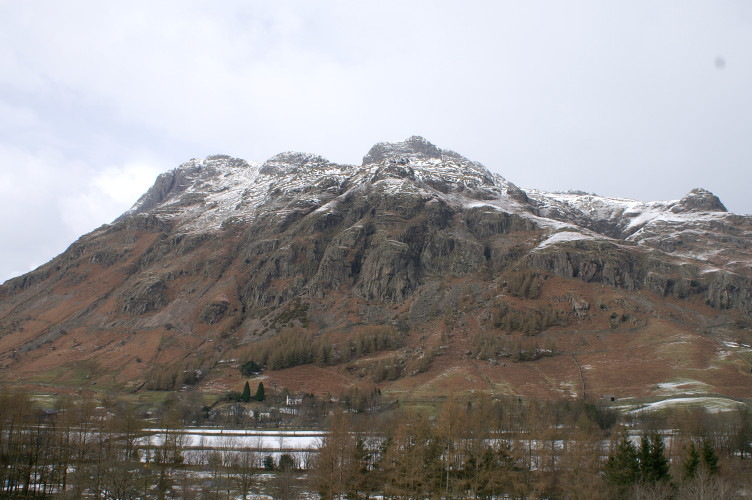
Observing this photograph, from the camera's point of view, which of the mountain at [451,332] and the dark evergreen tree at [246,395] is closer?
the dark evergreen tree at [246,395]

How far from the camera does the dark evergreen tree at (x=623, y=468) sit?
55281mm

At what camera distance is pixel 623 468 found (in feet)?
185

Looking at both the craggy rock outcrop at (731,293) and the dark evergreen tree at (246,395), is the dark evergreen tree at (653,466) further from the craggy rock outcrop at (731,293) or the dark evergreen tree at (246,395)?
the craggy rock outcrop at (731,293)

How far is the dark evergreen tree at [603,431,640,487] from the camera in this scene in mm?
55281

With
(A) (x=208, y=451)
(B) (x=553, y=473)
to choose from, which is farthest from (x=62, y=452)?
(B) (x=553, y=473)

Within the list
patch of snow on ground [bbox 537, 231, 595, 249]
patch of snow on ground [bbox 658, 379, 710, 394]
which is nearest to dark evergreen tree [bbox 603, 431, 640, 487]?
patch of snow on ground [bbox 658, 379, 710, 394]

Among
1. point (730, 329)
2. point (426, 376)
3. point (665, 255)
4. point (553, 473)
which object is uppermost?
point (665, 255)

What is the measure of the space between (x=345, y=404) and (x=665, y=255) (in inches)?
5663

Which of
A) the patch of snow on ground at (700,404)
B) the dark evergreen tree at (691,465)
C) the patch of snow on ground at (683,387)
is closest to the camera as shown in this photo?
the dark evergreen tree at (691,465)

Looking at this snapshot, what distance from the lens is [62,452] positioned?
66188mm

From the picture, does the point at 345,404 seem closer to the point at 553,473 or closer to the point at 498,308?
the point at 553,473

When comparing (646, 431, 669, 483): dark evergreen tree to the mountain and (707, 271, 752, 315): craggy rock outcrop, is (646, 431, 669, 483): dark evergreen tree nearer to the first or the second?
the mountain

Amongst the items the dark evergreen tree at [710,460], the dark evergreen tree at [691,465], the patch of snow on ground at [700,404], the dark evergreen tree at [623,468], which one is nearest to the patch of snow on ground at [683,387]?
the patch of snow on ground at [700,404]

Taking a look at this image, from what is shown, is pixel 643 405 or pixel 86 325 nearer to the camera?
pixel 643 405
